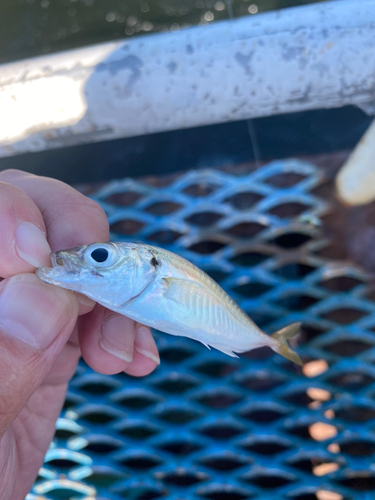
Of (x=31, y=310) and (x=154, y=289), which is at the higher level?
(x=154, y=289)

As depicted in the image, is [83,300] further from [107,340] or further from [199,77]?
[199,77]

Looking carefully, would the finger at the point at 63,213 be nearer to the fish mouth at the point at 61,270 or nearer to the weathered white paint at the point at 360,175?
the fish mouth at the point at 61,270

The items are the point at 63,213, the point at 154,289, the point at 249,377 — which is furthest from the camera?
the point at 249,377

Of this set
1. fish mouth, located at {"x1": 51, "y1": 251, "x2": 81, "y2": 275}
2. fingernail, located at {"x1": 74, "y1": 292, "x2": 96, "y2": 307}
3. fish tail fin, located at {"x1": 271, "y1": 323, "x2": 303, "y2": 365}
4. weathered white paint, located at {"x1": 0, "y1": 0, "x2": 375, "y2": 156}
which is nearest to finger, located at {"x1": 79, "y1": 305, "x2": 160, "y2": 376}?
fingernail, located at {"x1": 74, "y1": 292, "x2": 96, "y2": 307}

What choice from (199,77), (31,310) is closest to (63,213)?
(31,310)

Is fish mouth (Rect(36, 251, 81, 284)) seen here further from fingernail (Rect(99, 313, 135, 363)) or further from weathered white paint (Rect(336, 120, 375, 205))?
weathered white paint (Rect(336, 120, 375, 205))

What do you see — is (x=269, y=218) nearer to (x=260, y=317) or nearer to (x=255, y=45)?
(x=260, y=317)
